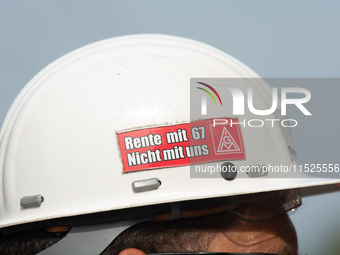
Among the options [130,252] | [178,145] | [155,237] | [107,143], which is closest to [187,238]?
[155,237]

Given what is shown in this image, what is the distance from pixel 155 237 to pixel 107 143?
617 millimetres

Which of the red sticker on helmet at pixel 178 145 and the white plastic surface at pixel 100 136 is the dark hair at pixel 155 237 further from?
the red sticker on helmet at pixel 178 145

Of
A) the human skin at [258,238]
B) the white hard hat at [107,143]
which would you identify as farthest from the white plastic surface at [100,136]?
the human skin at [258,238]

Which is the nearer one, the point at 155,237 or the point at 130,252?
the point at 130,252

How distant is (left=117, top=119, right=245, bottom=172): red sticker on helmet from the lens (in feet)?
5.43

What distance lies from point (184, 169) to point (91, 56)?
108 cm

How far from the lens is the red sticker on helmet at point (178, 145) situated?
1654 mm

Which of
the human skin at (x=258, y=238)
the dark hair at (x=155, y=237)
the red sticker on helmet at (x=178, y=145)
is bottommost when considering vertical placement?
the human skin at (x=258, y=238)

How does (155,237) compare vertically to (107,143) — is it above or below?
below

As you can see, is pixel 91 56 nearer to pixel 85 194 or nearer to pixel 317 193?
pixel 85 194

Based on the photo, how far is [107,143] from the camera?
5.46ft

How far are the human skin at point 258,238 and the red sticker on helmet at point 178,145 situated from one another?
0.47 metres

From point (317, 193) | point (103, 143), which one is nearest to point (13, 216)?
point (103, 143)

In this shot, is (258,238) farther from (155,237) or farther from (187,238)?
(155,237)
